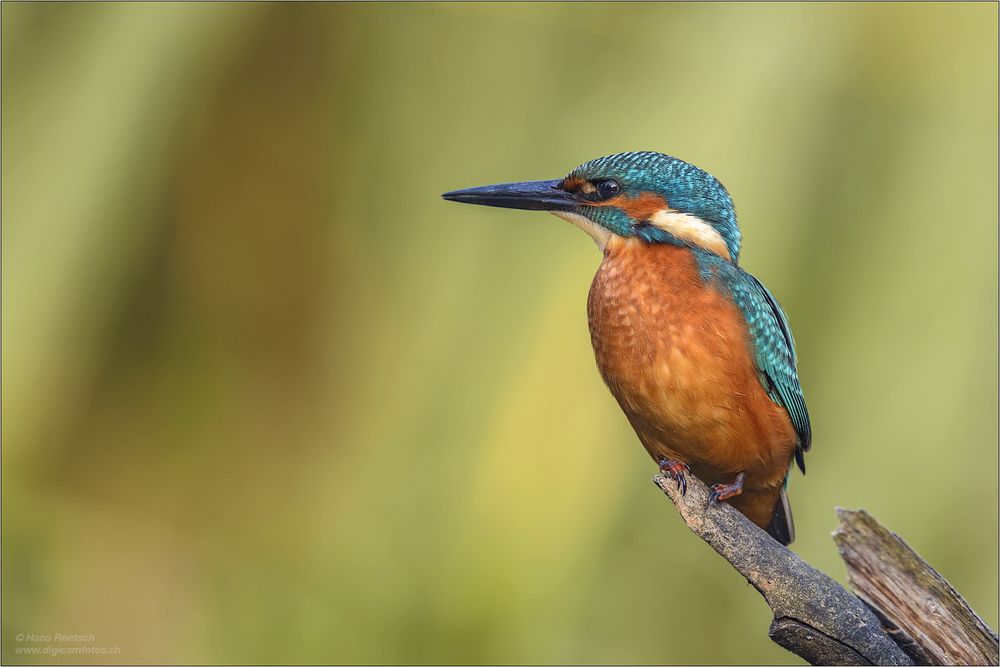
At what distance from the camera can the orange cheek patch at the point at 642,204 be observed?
236 centimetres

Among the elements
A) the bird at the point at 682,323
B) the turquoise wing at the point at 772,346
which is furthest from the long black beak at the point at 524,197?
the turquoise wing at the point at 772,346

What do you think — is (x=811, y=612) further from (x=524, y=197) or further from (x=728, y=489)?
(x=524, y=197)

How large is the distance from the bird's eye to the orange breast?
0.13 meters

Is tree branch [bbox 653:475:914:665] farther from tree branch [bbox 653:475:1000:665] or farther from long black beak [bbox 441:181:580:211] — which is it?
long black beak [bbox 441:181:580:211]

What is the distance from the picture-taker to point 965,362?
3904mm

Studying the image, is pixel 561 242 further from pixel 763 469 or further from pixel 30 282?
pixel 30 282

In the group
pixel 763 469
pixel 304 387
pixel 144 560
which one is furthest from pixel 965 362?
pixel 144 560

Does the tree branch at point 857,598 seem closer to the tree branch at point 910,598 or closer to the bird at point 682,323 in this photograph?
the tree branch at point 910,598

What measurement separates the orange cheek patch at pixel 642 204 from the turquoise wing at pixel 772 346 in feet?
0.85

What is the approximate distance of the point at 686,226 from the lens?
2383 millimetres

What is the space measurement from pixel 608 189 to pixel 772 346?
0.54 m

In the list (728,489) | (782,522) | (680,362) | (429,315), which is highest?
(680,362)

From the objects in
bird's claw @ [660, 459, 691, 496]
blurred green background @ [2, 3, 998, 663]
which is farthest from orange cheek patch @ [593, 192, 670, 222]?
blurred green background @ [2, 3, 998, 663]

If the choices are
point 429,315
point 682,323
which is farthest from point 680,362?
point 429,315
